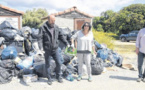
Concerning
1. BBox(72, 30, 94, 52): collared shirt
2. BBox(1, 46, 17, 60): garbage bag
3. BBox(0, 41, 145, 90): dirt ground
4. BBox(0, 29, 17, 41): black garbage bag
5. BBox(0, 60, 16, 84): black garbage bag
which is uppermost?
BBox(0, 29, 17, 41): black garbage bag

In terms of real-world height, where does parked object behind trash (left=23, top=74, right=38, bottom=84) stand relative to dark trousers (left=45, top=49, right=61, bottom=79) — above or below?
below

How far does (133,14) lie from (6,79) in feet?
89.2

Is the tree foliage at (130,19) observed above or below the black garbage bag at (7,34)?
above

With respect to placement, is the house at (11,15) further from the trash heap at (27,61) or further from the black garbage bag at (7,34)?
the black garbage bag at (7,34)

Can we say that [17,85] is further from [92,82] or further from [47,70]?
[92,82]

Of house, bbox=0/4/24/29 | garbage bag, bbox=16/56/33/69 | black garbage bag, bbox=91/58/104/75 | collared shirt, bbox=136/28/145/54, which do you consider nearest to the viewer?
collared shirt, bbox=136/28/145/54

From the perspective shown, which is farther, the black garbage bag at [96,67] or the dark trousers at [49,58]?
the black garbage bag at [96,67]

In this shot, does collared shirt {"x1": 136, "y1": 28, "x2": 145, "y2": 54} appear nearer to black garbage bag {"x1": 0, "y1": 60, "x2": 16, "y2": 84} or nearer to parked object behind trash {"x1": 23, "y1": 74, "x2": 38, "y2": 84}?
parked object behind trash {"x1": 23, "y1": 74, "x2": 38, "y2": 84}

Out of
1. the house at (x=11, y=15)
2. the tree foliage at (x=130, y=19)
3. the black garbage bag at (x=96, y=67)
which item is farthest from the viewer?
the tree foliage at (x=130, y=19)

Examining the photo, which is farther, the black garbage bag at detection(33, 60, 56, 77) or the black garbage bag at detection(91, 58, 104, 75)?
the black garbage bag at detection(91, 58, 104, 75)

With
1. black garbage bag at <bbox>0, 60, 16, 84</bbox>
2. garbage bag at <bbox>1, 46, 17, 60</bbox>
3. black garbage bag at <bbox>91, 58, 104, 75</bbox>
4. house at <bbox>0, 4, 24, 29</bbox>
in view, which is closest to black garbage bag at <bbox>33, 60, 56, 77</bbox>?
black garbage bag at <bbox>0, 60, 16, 84</bbox>

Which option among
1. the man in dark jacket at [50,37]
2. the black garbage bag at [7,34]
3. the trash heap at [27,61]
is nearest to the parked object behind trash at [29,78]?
the trash heap at [27,61]

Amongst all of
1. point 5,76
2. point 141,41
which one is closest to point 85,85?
point 141,41

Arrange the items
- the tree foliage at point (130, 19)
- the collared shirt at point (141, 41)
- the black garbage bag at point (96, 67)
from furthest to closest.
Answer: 1. the tree foliage at point (130, 19)
2. the black garbage bag at point (96, 67)
3. the collared shirt at point (141, 41)
